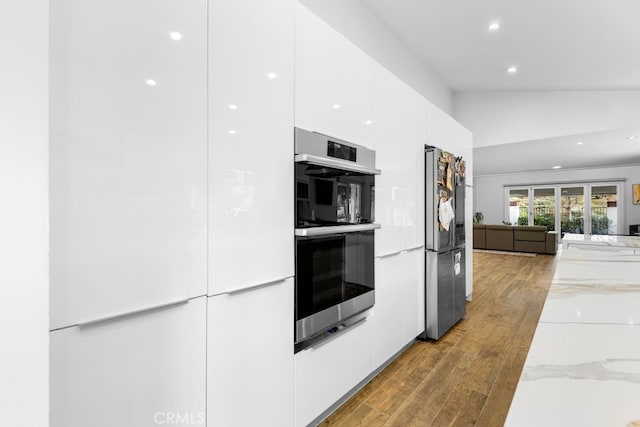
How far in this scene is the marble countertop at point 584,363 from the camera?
0.48 m

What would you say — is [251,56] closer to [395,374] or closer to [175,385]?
[175,385]

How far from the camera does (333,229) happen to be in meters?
1.63

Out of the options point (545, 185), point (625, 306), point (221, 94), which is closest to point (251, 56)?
point (221, 94)

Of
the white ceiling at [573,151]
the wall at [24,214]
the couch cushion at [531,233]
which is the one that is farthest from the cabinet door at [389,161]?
the couch cushion at [531,233]

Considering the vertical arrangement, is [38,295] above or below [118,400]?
above

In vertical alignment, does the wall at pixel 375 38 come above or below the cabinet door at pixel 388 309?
above

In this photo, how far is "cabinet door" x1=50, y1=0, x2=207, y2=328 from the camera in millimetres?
841

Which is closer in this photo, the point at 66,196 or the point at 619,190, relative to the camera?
the point at 66,196

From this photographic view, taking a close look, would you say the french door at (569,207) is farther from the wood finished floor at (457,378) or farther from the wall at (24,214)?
the wall at (24,214)

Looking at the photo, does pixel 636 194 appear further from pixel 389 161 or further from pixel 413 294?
pixel 389 161

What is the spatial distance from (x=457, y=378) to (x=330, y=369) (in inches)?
42.9

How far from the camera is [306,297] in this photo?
1560 millimetres

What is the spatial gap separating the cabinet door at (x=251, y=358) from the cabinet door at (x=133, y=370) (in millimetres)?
60

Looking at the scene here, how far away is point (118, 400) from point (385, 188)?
179 centimetres
